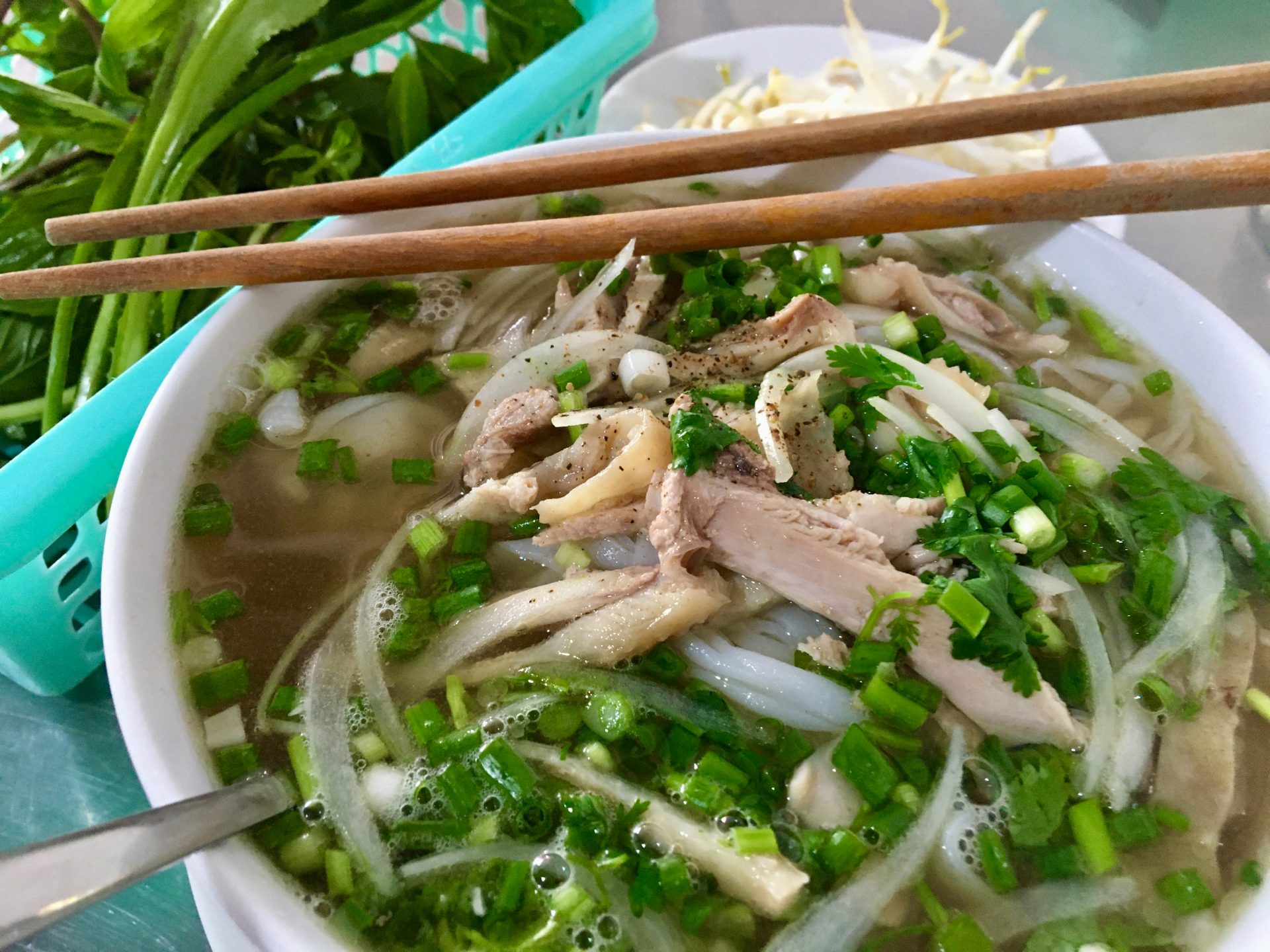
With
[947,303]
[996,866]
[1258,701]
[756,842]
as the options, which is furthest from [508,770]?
[947,303]

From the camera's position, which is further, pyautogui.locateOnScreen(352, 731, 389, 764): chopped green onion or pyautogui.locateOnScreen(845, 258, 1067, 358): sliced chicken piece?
pyautogui.locateOnScreen(845, 258, 1067, 358): sliced chicken piece

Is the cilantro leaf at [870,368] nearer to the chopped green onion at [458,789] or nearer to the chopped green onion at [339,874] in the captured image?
the chopped green onion at [458,789]

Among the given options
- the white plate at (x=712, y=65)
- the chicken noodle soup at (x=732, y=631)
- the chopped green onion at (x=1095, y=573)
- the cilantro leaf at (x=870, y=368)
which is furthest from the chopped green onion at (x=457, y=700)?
the white plate at (x=712, y=65)

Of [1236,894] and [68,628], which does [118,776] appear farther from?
[1236,894]

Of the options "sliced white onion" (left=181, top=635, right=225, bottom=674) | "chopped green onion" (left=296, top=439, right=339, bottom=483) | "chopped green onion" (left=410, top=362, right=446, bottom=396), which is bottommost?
"sliced white onion" (left=181, top=635, right=225, bottom=674)

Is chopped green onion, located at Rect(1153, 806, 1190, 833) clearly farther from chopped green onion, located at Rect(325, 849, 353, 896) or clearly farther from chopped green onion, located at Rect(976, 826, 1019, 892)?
chopped green onion, located at Rect(325, 849, 353, 896)

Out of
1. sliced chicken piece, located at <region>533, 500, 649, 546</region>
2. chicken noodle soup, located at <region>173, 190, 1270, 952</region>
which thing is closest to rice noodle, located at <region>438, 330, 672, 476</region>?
chicken noodle soup, located at <region>173, 190, 1270, 952</region>

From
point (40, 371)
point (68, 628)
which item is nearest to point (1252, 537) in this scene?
point (68, 628)
